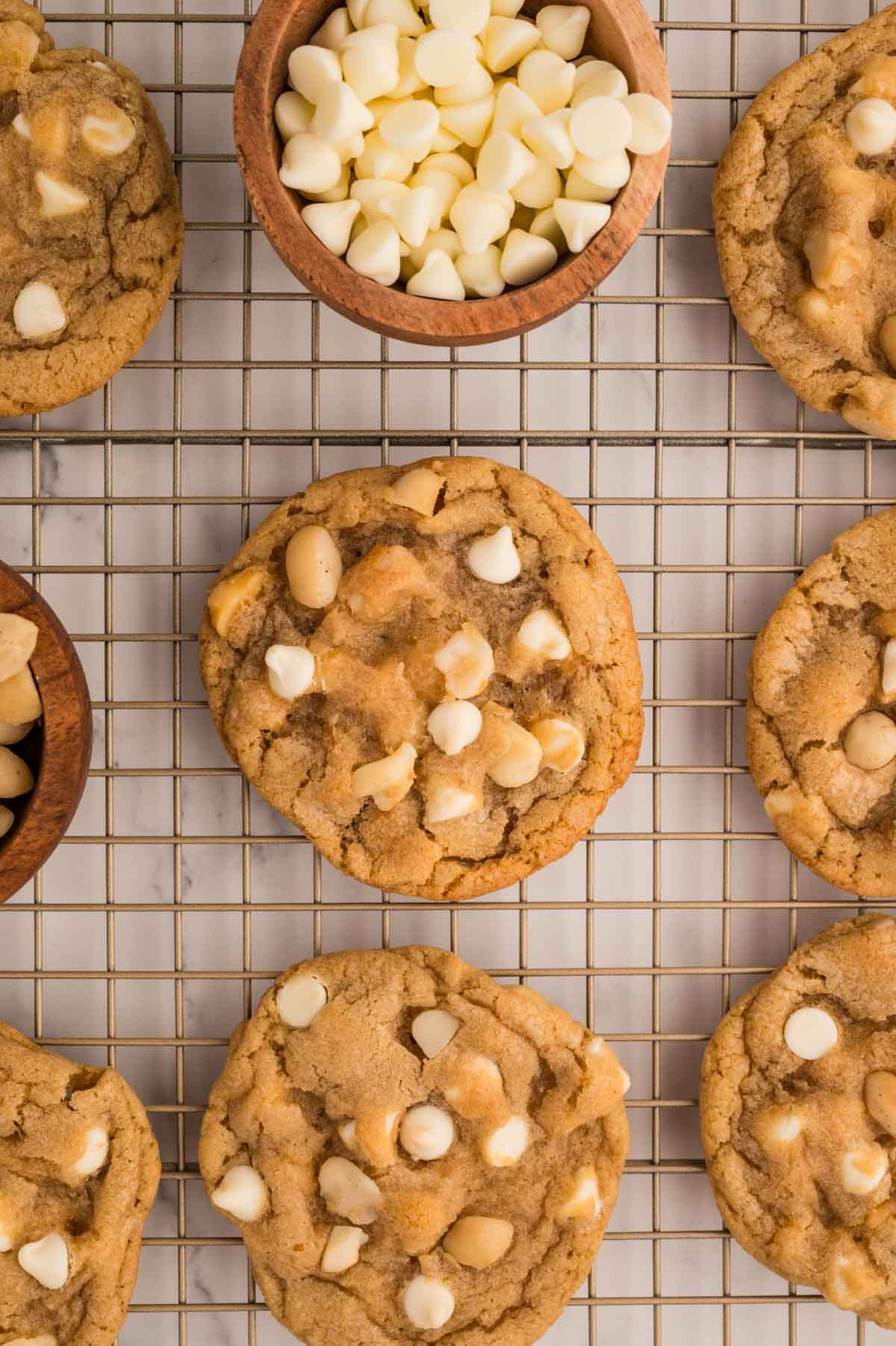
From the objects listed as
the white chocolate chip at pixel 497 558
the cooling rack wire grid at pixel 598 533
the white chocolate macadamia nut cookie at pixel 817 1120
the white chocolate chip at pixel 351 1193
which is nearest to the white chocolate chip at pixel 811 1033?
the white chocolate macadamia nut cookie at pixel 817 1120

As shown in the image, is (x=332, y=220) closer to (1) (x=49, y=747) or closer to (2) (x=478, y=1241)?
(1) (x=49, y=747)

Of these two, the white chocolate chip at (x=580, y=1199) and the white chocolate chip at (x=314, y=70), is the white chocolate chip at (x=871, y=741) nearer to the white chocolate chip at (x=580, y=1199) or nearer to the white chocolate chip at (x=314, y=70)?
the white chocolate chip at (x=580, y=1199)

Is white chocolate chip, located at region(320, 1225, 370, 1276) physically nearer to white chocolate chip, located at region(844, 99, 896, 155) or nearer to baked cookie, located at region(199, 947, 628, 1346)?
baked cookie, located at region(199, 947, 628, 1346)

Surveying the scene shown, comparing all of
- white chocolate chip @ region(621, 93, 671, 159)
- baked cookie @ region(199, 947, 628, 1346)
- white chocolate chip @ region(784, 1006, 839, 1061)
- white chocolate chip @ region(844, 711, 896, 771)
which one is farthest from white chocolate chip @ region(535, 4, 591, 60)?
white chocolate chip @ region(784, 1006, 839, 1061)

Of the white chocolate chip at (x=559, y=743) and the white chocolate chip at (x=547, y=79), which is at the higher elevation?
the white chocolate chip at (x=547, y=79)

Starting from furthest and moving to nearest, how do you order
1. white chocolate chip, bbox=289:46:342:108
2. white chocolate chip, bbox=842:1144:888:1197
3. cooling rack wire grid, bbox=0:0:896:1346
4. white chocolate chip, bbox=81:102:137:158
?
cooling rack wire grid, bbox=0:0:896:1346 < white chocolate chip, bbox=842:1144:888:1197 < white chocolate chip, bbox=81:102:137:158 < white chocolate chip, bbox=289:46:342:108

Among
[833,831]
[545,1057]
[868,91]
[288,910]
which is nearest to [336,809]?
[288,910]
